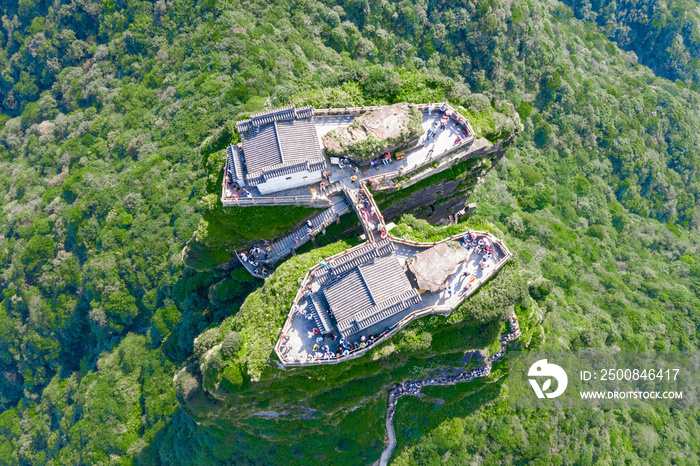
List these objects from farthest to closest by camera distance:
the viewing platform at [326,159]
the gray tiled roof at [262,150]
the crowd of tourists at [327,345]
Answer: the viewing platform at [326,159] → the gray tiled roof at [262,150] → the crowd of tourists at [327,345]

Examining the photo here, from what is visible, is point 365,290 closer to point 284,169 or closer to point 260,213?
point 284,169

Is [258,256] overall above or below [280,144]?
below

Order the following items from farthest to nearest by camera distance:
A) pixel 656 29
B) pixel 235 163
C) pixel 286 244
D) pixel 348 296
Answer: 1. pixel 656 29
2. pixel 286 244
3. pixel 235 163
4. pixel 348 296

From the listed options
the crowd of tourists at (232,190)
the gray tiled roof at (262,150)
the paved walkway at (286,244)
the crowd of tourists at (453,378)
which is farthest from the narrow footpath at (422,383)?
the gray tiled roof at (262,150)

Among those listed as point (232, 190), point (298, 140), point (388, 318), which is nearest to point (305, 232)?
point (232, 190)

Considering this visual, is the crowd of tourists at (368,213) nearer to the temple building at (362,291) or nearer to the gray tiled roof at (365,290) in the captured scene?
the temple building at (362,291)

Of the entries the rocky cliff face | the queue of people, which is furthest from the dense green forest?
the queue of people
